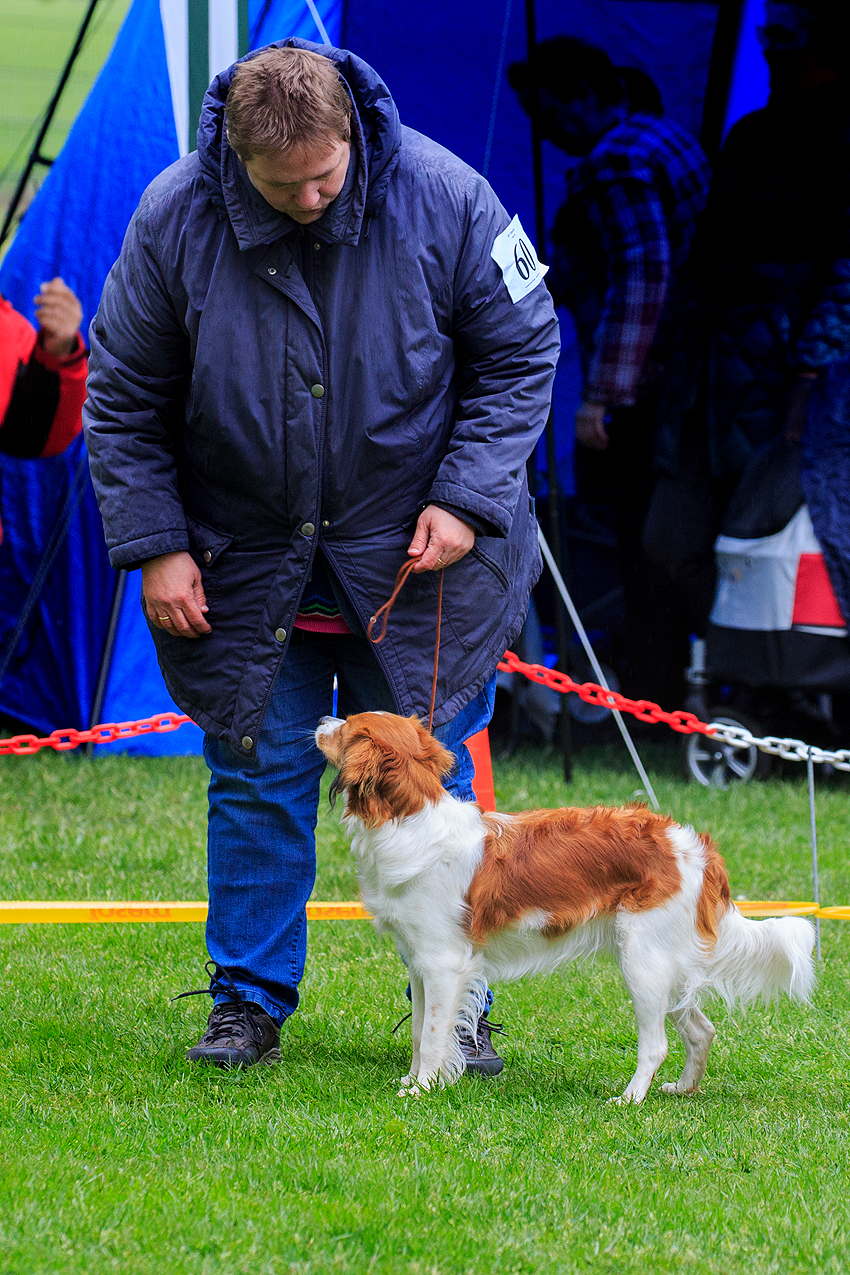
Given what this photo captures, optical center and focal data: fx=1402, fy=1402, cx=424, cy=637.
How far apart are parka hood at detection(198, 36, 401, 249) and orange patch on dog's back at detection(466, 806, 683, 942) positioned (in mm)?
1262

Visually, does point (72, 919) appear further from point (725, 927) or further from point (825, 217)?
point (825, 217)

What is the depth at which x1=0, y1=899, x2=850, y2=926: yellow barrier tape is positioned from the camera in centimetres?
399

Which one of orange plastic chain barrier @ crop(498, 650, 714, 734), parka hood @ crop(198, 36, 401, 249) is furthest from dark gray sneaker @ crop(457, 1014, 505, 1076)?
parka hood @ crop(198, 36, 401, 249)

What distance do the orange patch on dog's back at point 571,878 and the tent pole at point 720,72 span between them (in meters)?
4.73

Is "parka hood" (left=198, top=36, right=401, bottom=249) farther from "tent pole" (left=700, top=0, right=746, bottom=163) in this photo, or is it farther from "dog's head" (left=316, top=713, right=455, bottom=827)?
"tent pole" (left=700, top=0, right=746, bottom=163)

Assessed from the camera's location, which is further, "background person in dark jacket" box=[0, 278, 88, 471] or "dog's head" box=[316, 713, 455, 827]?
"background person in dark jacket" box=[0, 278, 88, 471]

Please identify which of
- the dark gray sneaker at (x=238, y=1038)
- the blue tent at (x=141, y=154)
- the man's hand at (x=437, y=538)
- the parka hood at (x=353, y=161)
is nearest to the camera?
the parka hood at (x=353, y=161)

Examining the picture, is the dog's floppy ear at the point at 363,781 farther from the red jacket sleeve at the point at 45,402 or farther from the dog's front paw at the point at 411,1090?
the red jacket sleeve at the point at 45,402

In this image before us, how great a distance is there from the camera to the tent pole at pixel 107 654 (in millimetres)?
6523

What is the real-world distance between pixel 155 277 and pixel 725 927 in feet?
5.77

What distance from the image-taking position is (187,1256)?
2.08 m

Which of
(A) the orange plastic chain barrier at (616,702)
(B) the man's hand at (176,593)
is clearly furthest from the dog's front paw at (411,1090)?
(A) the orange plastic chain barrier at (616,702)

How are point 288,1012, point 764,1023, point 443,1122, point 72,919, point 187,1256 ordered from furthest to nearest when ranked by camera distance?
point 72,919 → point 764,1023 → point 288,1012 → point 443,1122 → point 187,1256

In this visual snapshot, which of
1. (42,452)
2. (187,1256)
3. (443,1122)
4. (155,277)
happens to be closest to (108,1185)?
(187,1256)
